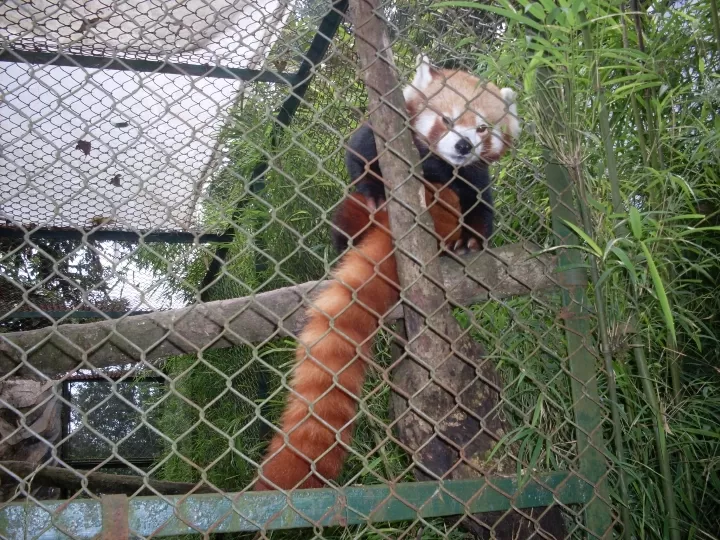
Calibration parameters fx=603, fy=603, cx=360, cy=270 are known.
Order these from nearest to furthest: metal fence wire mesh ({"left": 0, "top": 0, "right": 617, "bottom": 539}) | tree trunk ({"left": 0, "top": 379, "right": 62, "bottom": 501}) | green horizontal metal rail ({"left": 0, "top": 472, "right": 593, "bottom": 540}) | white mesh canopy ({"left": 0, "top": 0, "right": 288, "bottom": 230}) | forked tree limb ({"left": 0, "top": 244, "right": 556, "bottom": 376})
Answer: green horizontal metal rail ({"left": 0, "top": 472, "right": 593, "bottom": 540}) → metal fence wire mesh ({"left": 0, "top": 0, "right": 617, "bottom": 539}) → forked tree limb ({"left": 0, "top": 244, "right": 556, "bottom": 376}) → white mesh canopy ({"left": 0, "top": 0, "right": 288, "bottom": 230}) → tree trunk ({"left": 0, "top": 379, "right": 62, "bottom": 501})

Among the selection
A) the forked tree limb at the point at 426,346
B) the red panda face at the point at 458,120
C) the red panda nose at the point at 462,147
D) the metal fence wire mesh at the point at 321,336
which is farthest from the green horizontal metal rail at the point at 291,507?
the red panda nose at the point at 462,147

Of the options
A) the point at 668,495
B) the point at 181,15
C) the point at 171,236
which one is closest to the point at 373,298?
the point at 668,495

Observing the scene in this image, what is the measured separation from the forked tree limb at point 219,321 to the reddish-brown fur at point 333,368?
0.10 m

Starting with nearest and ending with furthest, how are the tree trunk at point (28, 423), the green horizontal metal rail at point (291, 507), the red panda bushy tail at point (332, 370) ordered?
the green horizontal metal rail at point (291, 507)
the red panda bushy tail at point (332, 370)
the tree trunk at point (28, 423)

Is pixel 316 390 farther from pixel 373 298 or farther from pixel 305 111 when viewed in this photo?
pixel 305 111

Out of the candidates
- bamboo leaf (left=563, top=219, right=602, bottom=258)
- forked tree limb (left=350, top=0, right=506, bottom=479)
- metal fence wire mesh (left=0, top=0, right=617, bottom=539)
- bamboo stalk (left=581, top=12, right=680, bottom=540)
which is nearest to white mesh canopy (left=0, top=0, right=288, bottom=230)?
metal fence wire mesh (left=0, top=0, right=617, bottom=539)

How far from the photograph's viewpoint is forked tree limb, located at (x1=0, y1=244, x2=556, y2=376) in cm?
195

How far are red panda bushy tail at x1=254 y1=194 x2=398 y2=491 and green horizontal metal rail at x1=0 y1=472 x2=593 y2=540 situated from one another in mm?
83

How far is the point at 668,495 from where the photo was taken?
70.7 inches

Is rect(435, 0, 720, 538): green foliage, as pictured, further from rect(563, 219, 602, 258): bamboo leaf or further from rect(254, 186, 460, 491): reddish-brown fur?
rect(254, 186, 460, 491): reddish-brown fur

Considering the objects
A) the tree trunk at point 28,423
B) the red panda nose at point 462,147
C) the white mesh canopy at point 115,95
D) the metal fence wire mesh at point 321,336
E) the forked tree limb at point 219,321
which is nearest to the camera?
the metal fence wire mesh at point 321,336

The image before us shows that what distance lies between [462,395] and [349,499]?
0.60 m

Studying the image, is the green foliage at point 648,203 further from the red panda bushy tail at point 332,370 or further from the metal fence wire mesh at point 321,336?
the red panda bushy tail at point 332,370

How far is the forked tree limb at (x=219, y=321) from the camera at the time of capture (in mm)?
1951
